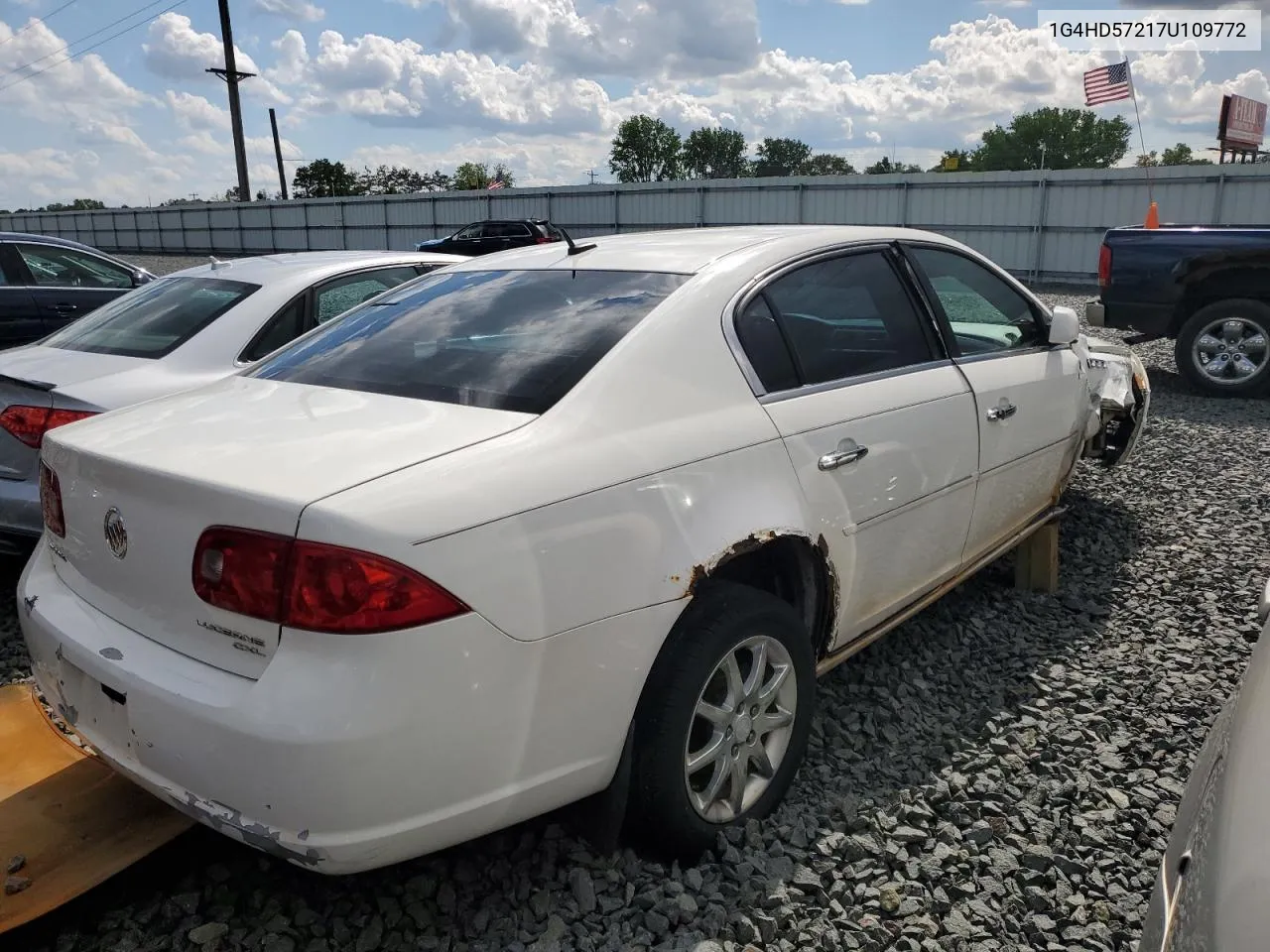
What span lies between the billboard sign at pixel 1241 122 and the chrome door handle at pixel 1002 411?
24489 millimetres

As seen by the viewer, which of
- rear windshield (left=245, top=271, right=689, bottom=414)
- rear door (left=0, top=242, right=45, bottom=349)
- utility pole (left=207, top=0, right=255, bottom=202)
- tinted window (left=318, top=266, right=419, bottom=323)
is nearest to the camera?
rear windshield (left=245, top=271, right=689, bottom=414)

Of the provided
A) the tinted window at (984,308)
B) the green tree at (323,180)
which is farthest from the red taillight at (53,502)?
the green tree at (323,180)

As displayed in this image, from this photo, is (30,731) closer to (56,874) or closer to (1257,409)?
(56,874)

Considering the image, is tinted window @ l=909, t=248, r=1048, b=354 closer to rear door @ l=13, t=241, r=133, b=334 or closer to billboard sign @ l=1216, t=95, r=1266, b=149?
rear door @ l=13, t=241, r=133, b=334

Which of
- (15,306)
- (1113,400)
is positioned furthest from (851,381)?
(15,306)

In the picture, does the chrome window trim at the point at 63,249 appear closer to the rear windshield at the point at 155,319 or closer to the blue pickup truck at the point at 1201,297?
the rear windshield at the point at 155,319

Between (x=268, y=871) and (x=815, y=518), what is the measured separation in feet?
5.39

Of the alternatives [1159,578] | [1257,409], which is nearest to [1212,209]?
[1257,409]

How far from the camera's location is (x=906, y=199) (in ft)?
75.5

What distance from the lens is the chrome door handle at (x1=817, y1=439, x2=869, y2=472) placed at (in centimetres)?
266

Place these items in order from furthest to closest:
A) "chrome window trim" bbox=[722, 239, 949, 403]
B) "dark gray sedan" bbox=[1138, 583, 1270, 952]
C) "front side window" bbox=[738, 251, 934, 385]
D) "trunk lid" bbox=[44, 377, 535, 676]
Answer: "front side window" bbox=[738, 251, 934, 385] → "chrome window trim" bbox=[722, 239, 949, 403] → "trunk lid" bbox=[44, 377, 535, 676] → "dark gray sedan" bbox=[1138, 583, 1270, 952]

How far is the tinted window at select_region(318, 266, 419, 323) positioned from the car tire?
9.93ft

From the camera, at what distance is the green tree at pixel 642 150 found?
96.8 m

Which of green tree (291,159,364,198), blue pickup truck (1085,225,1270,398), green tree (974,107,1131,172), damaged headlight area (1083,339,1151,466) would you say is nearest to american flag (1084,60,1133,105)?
blue pickup truck (1085,225,1270,398)
